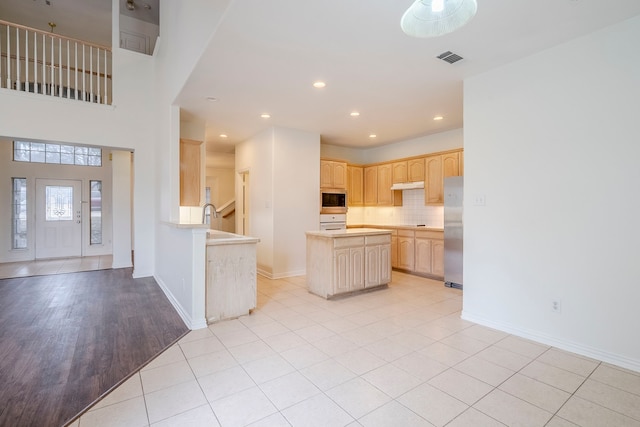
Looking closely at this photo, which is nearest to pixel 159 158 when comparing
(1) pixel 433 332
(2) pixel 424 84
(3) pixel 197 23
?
(3) pixel 197 23

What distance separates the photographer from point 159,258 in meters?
5.20

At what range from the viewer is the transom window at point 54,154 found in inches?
270

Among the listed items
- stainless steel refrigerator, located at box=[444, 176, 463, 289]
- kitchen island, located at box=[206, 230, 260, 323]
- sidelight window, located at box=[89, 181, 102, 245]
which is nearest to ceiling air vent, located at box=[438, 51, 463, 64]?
stainless steel refrigerator, located at box=[444, 176, 463, 289]

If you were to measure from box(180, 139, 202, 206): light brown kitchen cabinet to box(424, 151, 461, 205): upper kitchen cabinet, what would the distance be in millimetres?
4028

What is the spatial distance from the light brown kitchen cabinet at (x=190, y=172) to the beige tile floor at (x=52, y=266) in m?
3.07

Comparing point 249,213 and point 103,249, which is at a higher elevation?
point 249,213

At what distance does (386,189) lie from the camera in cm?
647

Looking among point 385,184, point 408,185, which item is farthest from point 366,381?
point 385,184

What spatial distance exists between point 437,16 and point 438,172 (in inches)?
156

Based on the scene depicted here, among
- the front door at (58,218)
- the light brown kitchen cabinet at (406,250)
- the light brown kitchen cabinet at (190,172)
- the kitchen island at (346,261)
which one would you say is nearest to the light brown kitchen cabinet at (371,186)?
the light brown kitchen cabinet at (406,250)

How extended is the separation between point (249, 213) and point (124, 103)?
2945mm

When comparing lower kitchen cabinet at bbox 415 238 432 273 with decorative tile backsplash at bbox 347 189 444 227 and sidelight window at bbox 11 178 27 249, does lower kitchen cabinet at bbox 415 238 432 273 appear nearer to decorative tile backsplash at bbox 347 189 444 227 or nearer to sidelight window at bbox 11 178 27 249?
decorative tile backsplash at bbox 347 189 444 227

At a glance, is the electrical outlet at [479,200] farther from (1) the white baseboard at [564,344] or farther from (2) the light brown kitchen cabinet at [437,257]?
(2) the light brown kitchen cabinet at [437,257]

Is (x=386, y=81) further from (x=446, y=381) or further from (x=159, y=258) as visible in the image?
(x=159, y=258)
